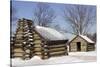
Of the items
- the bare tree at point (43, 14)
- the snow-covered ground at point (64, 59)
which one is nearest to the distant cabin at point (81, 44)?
the snow-covered ground at point (64, 59)

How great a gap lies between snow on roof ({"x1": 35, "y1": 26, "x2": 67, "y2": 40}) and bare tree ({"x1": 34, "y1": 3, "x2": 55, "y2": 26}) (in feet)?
0.17

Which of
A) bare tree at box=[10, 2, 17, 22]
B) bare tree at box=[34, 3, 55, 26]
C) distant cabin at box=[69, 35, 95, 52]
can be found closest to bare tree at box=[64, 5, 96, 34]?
distant cabin at box=[69, 35, 95, 52]

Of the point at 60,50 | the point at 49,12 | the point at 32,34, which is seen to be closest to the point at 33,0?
the point at 49,12

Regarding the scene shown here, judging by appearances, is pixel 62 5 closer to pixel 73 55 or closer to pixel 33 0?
pixel 33 0

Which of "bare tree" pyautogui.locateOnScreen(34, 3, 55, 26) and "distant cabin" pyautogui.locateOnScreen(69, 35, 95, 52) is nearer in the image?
"bare tree" pyautogui.locateOnScreen(34, 3, 55, 26)

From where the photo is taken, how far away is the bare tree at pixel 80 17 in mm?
2385

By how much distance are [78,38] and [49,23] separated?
390 mm

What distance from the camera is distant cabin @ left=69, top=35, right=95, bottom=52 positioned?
7.88 feet

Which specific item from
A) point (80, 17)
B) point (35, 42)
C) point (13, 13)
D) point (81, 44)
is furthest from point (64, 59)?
point (13, 13)

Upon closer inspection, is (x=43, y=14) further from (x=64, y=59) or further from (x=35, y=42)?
(x=64, y=59)

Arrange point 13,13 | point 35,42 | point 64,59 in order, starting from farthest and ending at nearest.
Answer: point 64,59
point 35,42
point 13,13

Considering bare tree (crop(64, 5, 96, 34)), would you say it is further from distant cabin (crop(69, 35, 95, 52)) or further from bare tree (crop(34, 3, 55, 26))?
bare tree (crop(34, 3, 55, 26))

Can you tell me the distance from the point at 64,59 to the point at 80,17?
52 cm

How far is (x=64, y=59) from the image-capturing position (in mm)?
2354
